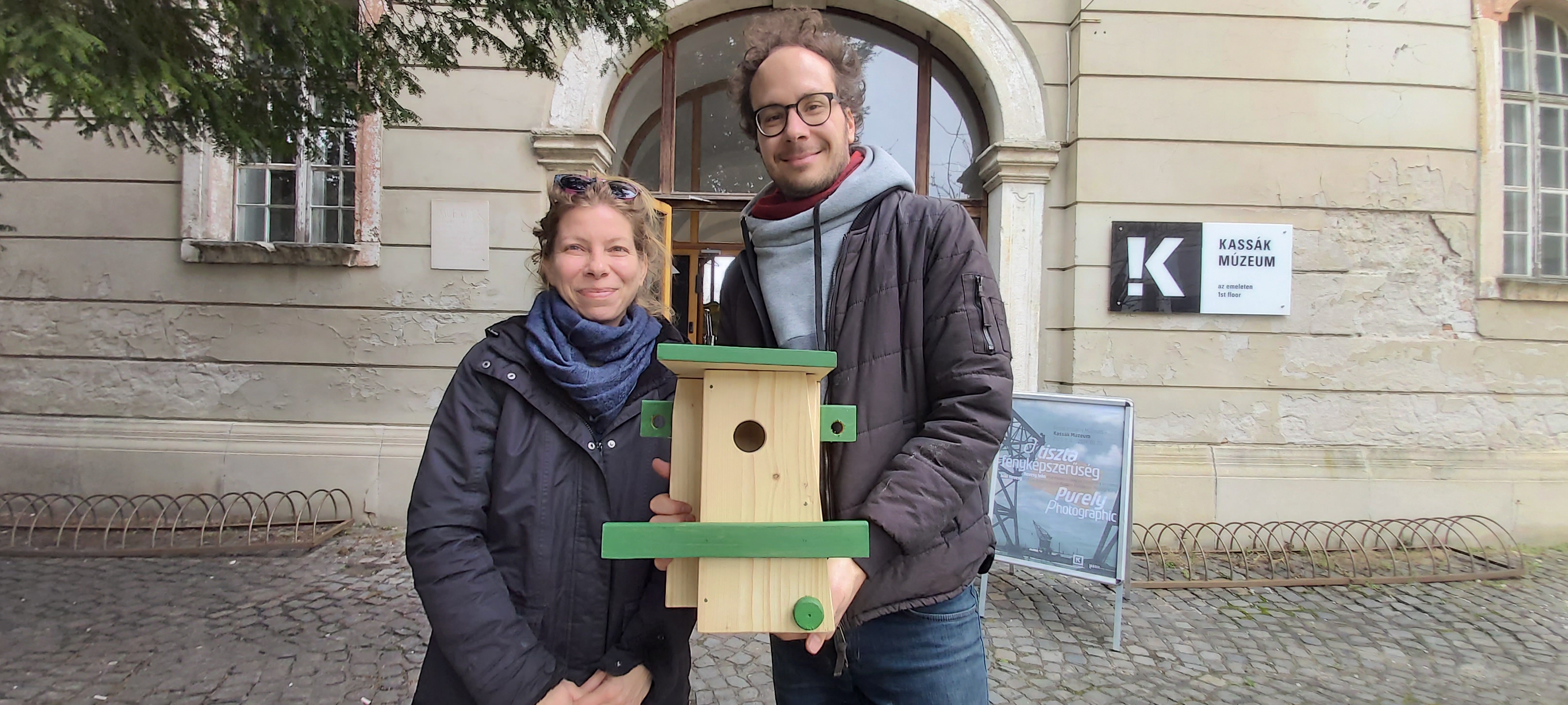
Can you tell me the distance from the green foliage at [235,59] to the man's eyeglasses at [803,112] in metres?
2.17

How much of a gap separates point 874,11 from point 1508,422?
5778 mm

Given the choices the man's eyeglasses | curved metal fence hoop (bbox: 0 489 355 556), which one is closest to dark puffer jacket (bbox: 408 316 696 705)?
the man's eyeglasses

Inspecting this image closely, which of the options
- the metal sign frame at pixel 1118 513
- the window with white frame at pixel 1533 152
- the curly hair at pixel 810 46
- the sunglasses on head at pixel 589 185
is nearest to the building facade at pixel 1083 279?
the window with white frame at pixel 1533 152

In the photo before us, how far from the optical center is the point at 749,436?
107 centimetres

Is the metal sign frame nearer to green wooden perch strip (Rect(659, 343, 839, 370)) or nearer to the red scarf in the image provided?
the red scarf

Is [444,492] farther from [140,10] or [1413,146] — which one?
[1413,146]

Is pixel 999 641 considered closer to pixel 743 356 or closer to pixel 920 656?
pixel 920 656

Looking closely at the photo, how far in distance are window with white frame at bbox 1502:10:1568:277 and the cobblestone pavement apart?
9.51 ft

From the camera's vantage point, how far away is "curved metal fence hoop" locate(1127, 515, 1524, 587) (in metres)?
4.39

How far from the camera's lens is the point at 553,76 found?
382 cm

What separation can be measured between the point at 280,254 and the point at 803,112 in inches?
215

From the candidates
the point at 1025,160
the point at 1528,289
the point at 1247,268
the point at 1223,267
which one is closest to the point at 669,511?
the point at 1025,160

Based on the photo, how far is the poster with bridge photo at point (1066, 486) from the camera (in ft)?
12.1

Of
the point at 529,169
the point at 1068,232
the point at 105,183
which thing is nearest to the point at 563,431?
the point at 529,169
